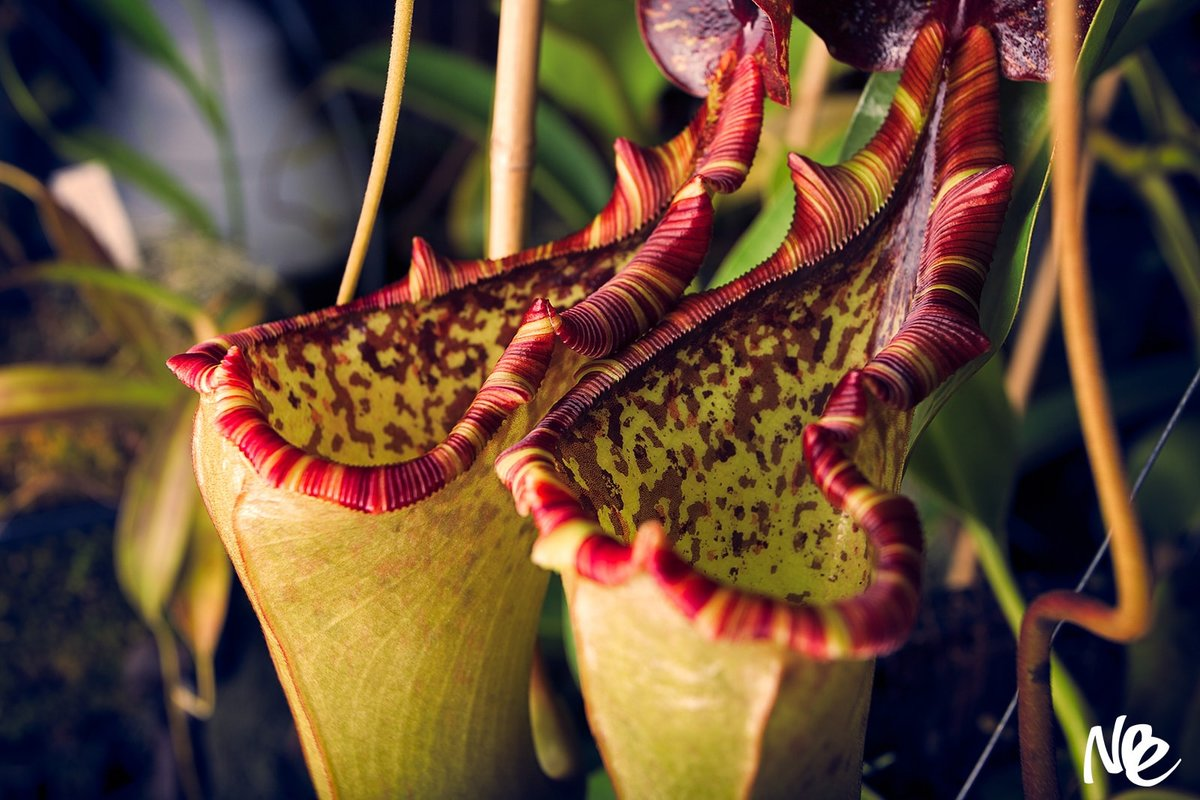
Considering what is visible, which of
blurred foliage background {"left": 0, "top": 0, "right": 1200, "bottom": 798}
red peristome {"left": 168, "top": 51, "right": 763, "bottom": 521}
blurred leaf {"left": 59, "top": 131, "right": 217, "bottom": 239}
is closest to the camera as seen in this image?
red peristome {"left": 168, "top": 51, "right": 763, "bottom": 521}

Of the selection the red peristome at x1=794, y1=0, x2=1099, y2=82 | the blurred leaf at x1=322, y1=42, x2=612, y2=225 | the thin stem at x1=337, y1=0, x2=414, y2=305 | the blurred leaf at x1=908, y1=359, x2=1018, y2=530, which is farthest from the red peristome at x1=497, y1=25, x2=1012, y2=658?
the blurred leaf at x1=322, y1=42, x2=612, y2=225

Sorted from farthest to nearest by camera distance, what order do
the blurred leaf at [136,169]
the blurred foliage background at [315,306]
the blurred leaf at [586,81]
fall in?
the blurred leaf at [136,169]
the blurred leaf at [586,81]
the blurred foliage background at [315,306]

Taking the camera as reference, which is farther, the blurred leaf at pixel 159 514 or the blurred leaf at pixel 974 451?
the blurred leaf at pixel 159 514

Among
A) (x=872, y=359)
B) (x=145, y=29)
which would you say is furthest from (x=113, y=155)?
(x=872, y=359)

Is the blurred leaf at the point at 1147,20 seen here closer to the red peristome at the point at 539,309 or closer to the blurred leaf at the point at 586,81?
the red peristome at the point at 539,309

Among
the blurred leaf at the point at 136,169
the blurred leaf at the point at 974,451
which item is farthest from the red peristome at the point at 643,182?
the blurred leaf at the point at 136,169

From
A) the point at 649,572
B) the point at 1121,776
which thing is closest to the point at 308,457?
the point at 649,572

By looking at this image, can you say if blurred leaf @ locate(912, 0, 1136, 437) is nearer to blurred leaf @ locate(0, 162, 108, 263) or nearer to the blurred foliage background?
the blurred foliage background
